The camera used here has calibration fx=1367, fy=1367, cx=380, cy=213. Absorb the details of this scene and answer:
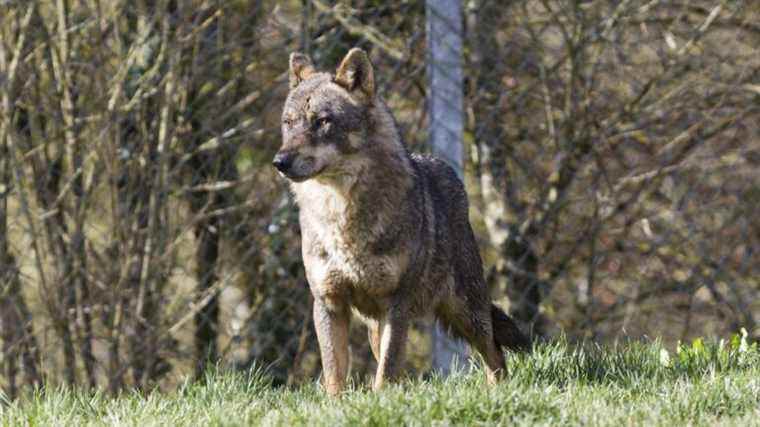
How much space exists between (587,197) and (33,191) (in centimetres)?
310

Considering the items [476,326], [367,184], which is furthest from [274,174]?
[367,184]

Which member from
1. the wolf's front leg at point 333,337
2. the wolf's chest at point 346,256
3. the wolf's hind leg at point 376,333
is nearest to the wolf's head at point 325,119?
the wolf's chest at point 346,256

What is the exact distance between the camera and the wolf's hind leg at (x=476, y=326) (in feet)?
18.1

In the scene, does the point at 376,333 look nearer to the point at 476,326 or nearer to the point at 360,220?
the point at 476,326

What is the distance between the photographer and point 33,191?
24.4 ft

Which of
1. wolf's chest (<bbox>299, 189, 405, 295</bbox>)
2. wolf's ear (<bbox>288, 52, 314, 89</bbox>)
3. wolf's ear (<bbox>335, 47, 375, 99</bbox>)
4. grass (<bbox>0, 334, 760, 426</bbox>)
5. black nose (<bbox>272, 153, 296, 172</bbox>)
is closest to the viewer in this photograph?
grass (<bbox>0, 334, 760, 426</bbox>)

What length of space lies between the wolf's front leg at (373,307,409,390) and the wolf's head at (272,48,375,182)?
23.0 inches

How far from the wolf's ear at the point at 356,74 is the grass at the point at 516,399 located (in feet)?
3.83

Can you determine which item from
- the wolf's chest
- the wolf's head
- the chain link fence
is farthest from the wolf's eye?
the chain link fence

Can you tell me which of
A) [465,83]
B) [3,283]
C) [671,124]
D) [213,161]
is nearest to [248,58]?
[213,161]

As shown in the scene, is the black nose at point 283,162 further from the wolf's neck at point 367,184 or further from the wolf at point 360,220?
the wolf's neck at point 367,184

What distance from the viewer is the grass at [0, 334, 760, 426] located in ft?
13.6

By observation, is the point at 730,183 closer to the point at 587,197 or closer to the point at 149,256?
the point at 587,197

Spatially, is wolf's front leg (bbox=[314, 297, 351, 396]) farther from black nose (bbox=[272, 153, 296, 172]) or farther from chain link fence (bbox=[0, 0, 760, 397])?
chain link fence (bbox=[0, 0, 760, 397])
